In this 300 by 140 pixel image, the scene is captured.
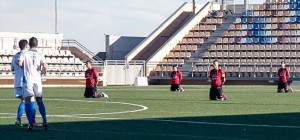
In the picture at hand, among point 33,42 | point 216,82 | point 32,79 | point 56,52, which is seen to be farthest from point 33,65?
point 56,52

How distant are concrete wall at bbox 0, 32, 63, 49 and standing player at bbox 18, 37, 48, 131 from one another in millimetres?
39880

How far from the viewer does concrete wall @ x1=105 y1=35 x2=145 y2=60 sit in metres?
59.8

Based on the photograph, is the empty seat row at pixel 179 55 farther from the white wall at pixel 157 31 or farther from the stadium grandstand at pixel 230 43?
the white wall at pixel 157 31

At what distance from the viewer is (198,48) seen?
56844mm

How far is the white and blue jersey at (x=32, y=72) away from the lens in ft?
47.4

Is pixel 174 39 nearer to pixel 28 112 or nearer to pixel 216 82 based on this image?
pixel 216 82

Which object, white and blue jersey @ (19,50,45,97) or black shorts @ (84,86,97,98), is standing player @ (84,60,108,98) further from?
white and blue jersey @ (19,50,45,97)

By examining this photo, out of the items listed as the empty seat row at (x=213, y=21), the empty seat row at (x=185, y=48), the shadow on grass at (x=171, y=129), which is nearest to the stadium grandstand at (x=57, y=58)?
the empty seat row at (x=185, y=48)

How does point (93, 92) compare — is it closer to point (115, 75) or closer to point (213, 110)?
point (213, 110)

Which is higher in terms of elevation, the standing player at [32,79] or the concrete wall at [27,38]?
the concrete wall at [27,38]

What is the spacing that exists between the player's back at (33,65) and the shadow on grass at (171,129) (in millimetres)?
984

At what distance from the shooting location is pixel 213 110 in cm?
2100

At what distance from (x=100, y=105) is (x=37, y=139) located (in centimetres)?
1065

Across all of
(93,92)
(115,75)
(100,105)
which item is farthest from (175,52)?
(100,105)
